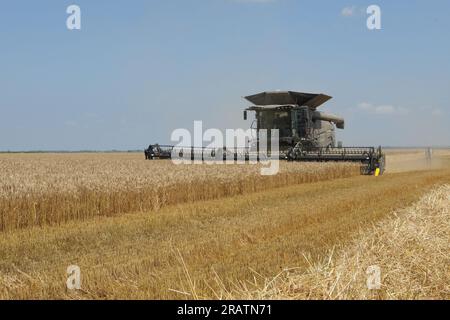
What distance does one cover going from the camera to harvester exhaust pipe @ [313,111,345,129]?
104 ft

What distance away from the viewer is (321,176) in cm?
2106

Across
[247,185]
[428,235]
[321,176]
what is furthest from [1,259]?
[321,176]

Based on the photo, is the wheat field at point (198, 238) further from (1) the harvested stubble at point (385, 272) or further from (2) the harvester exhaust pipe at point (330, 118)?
(2) the harvester exhaust pipe at point (330, 118)

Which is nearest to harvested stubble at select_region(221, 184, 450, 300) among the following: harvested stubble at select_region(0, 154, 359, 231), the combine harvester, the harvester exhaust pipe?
harvested stubble at select_region(0, 154, 359, 231)

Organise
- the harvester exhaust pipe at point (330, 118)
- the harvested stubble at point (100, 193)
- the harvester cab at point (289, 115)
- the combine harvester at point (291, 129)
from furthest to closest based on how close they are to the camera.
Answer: the harvester exhaust pipe at point (330, 118), the harvester cab at point (289, 115), the combine harvester at point (291, 129), the harvested stubble at point (100, 193)

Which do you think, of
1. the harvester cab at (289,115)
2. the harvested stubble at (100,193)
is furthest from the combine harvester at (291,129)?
the harvested stubble at (100,193)

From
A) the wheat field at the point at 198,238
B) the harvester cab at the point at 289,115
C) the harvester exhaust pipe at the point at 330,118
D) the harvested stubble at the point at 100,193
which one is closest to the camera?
the wheat field at the point at 198,238

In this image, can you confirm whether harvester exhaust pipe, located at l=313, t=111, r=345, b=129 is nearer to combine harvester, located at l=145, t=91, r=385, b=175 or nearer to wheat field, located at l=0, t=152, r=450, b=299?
combine harvester, located at l=145, t=91, r=385, b=175

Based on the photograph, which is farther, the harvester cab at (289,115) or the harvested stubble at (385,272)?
the harvester cab at (289,115)

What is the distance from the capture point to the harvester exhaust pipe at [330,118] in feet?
104

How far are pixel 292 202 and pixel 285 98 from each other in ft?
58.6

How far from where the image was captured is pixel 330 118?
112ft

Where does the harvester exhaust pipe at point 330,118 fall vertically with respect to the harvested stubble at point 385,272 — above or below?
above

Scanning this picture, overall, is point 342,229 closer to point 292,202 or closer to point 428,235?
point 428,235
